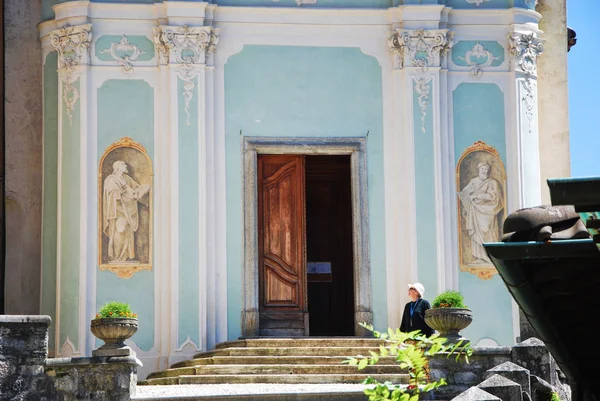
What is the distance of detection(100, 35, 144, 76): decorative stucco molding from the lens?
18953 mm

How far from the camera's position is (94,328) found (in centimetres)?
1533

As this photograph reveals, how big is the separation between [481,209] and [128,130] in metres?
5.12

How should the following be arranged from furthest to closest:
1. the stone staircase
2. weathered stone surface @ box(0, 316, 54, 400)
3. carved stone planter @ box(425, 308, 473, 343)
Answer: the stone staircase
carved stone planter @ box(425, 308, 473, 343)
weathered stone surface @ box(0, 316, 54, 400)

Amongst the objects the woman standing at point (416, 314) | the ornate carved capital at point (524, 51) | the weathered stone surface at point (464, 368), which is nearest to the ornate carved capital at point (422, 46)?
the ornate carved capital at point (524, 51)

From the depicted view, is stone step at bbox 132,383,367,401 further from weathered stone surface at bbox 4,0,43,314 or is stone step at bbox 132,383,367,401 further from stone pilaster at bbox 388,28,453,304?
weathered stone surface at bbox 4,0,43,314

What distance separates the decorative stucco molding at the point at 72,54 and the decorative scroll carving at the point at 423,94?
4699mm

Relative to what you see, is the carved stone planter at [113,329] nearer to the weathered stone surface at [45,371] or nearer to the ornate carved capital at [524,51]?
the weathered stone surface at [45,371]

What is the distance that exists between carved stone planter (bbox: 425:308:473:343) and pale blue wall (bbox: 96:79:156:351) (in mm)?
4777

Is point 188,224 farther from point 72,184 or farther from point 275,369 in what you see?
point 275,369

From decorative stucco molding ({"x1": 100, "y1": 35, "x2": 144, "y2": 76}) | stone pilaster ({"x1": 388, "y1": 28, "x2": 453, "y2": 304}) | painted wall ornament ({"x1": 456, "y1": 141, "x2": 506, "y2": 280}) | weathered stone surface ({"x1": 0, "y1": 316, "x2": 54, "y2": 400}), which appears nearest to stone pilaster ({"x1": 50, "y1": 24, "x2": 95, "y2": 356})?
decorative stucco molding ({"x1": 100, "y1": 35, "x2": 144, "y2": 76})

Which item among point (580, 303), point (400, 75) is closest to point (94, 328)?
A: point (400, 75)

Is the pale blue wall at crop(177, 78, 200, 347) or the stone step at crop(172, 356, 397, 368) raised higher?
the pale blue wall at crop(177, 78, 200, 347)

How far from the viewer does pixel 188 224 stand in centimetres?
1866

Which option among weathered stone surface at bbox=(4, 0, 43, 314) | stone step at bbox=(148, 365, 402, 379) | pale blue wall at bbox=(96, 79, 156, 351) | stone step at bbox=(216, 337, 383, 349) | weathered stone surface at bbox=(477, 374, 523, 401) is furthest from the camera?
weathered stone surface at bbox=(4, 0, 43, 314)
